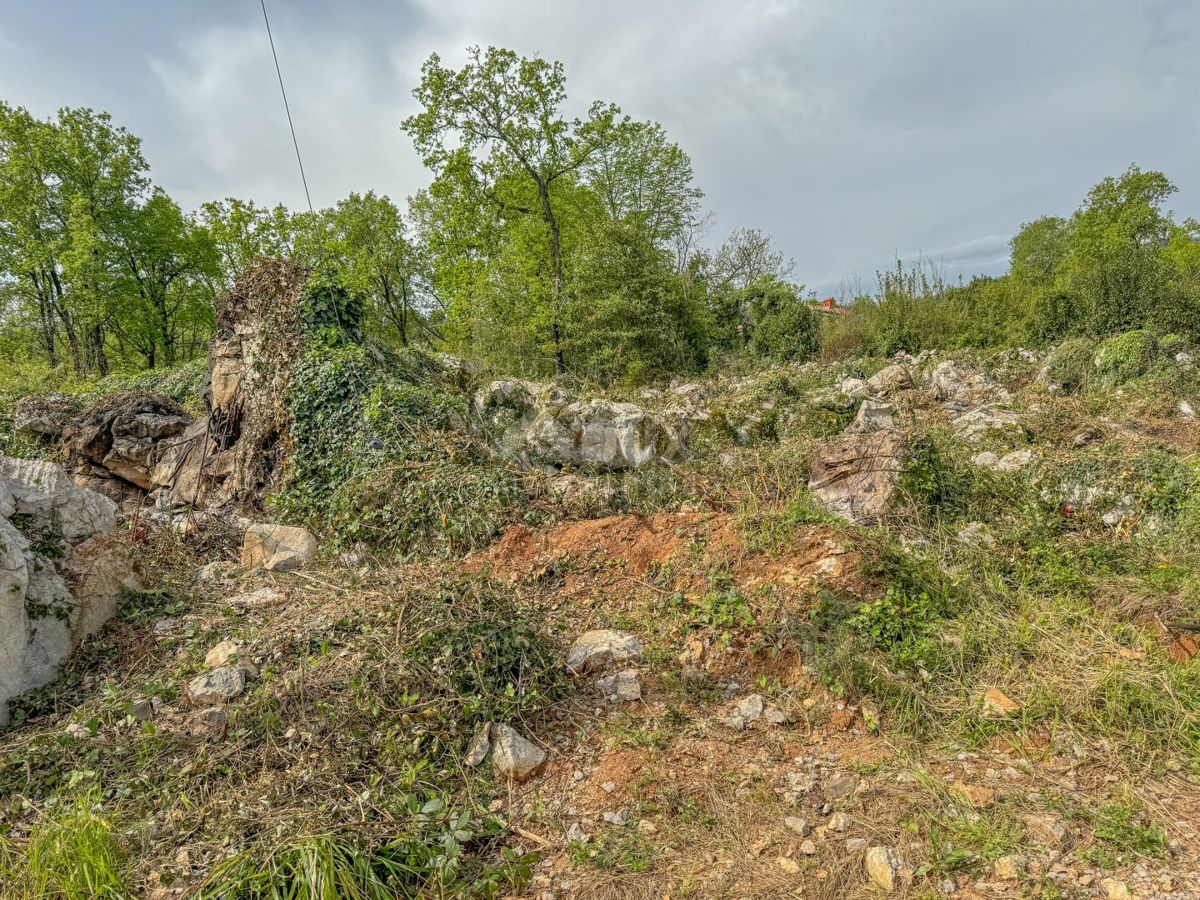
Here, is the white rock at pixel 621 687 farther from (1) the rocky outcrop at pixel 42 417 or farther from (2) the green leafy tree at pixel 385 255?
A: (2) the green leafy tree at pixel 385 255

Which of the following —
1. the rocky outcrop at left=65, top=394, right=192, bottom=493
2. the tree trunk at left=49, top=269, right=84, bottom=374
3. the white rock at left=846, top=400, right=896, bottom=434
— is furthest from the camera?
the tree trunk at left=49, top=269, right=84, bottom=374

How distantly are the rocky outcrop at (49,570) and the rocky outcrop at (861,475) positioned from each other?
5505 mm

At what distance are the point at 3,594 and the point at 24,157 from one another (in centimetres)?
2347

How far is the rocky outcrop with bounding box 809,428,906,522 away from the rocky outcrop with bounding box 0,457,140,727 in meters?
5.50

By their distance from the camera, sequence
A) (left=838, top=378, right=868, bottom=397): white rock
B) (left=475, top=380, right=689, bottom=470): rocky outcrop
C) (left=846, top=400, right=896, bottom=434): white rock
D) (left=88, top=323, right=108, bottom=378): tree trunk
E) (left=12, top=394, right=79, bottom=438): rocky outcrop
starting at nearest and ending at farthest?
(left=475, top=380, right=689, bottom=470): rocky outcrop, (left=846, top=400, right=896, bottom=434): white rock, (left=12, top=394, right=79, bottom=438): rocky outcrop, (left=838, top=378, right=868, bottom=397): white rock, (left=88, top=323, right=108, bottom=378): tree trunk

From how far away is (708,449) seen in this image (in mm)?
7637

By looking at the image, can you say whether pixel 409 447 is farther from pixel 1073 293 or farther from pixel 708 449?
pixel 1073 293

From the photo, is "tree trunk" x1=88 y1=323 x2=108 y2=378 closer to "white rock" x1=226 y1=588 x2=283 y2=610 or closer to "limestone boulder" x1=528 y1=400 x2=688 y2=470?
"limestone boulder" x1=528 y1=400 x2=688 y2=470

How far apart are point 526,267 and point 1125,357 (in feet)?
40.9

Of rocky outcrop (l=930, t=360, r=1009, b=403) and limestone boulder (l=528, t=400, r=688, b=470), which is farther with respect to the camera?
rocky outcrop (l=930, t=360, r=1009, b=403)

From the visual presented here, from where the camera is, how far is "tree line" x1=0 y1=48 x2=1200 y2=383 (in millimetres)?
14320

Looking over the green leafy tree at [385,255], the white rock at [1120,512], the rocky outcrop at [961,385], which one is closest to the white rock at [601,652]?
the white rock at [1120,512]

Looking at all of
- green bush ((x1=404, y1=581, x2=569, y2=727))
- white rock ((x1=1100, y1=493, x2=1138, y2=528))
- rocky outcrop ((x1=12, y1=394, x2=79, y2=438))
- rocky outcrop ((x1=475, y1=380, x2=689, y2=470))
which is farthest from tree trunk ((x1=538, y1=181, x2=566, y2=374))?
green bush ((x1=404, y1=581, x2=569, y2=727))

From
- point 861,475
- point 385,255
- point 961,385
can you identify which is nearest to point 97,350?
point 385,255
